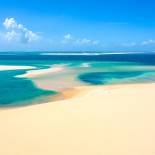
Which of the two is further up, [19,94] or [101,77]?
[101,77]

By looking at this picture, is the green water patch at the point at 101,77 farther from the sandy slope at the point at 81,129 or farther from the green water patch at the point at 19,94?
the sandy slope at the point at 81,129

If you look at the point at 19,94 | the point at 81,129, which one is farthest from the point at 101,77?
the point at 81,129

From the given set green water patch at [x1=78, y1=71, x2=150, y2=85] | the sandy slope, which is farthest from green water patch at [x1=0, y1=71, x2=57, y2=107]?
green water patch at [x1=78, y1=71, x2=150, y2=85]

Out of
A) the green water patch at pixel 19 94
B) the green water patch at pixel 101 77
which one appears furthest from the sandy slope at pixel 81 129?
the green water patch at pixel 101 77

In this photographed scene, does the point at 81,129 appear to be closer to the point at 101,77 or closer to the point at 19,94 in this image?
the point at 19,94

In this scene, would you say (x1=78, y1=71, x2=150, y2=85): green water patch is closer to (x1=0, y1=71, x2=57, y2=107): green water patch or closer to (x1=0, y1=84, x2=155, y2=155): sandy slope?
(x1=0, y1=71, x2=57, y2=107): green water patch

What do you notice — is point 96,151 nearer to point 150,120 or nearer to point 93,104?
point 150,120

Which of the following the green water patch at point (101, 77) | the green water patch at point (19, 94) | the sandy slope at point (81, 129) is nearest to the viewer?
the sandy slope at point (81, 129)

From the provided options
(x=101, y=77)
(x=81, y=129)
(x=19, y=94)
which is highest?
(x=81, y=129)

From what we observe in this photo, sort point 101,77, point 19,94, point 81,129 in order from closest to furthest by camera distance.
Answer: point 81,129 → point 19,94 → point 101,77
